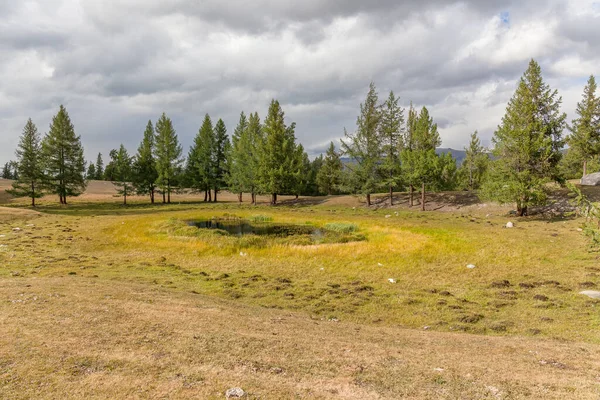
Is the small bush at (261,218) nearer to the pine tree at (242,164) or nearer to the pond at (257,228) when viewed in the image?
the pond at (257,228)

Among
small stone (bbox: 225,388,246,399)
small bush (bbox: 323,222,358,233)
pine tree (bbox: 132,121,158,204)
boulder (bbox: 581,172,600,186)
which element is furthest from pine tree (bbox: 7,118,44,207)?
boulder (bbox: 581,172,600,186)

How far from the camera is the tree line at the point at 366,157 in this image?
3734 centimetres

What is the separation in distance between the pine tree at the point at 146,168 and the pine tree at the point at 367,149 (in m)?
43.7

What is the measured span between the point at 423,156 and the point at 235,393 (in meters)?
53.3

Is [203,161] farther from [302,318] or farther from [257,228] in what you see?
[302,318]

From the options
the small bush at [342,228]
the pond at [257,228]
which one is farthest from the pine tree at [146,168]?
the small bush at [342,228]

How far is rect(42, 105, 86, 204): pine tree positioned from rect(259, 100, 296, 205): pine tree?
1385 inches

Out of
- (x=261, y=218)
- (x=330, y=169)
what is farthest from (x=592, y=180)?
(x=330, y=169)

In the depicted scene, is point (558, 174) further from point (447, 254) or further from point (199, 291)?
point (199, 291)

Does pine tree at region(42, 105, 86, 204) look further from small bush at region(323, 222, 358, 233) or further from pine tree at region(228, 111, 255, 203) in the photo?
small bush at region(323, 222, 358, 233)

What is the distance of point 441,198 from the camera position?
58.0m

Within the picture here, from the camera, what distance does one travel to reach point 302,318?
38.5 feet

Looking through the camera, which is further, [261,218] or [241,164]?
[241,164]

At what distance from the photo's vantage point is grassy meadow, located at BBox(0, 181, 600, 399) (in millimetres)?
5734
